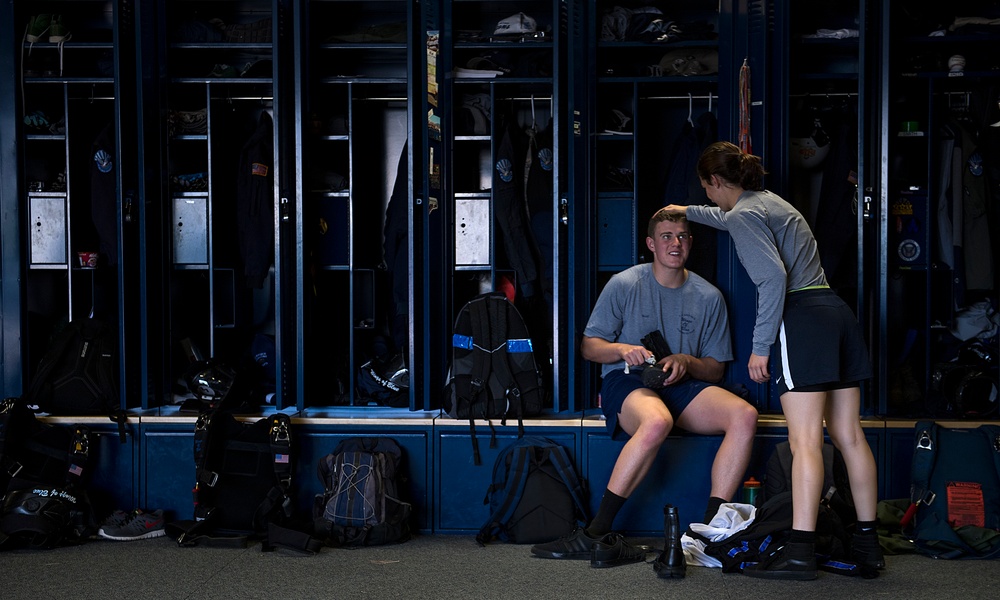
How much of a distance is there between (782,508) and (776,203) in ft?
3.28

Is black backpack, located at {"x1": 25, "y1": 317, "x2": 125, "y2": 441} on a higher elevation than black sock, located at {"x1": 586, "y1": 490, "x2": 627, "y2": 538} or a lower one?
higher

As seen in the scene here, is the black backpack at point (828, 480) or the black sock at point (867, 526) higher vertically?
the black backpack at point (828, 480)

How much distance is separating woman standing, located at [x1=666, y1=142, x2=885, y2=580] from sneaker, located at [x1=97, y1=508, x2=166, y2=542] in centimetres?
219

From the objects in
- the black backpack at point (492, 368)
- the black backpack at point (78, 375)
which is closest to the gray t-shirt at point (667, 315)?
the black backpack at point (492, 368)

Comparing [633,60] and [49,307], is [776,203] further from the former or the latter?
[49,307]

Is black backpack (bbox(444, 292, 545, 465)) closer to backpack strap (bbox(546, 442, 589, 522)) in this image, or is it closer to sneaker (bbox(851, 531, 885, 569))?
backpack strap (bbox(546, 442, 589, 522))

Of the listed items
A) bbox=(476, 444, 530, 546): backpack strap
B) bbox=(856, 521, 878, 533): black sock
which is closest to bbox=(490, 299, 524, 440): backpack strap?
bbox=(476, 444, 530, 546): backpack strap

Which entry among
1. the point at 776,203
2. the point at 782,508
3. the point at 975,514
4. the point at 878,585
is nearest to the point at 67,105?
the point at 776,203

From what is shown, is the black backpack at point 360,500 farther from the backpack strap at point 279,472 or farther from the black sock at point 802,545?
the black sock at point 802,545

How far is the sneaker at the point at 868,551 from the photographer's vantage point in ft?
9.94

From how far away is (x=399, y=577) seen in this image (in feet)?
10.1

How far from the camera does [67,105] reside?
13.5 ft

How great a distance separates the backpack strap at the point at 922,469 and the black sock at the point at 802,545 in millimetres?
631

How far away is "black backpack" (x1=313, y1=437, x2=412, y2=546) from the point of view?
11.4 ft
